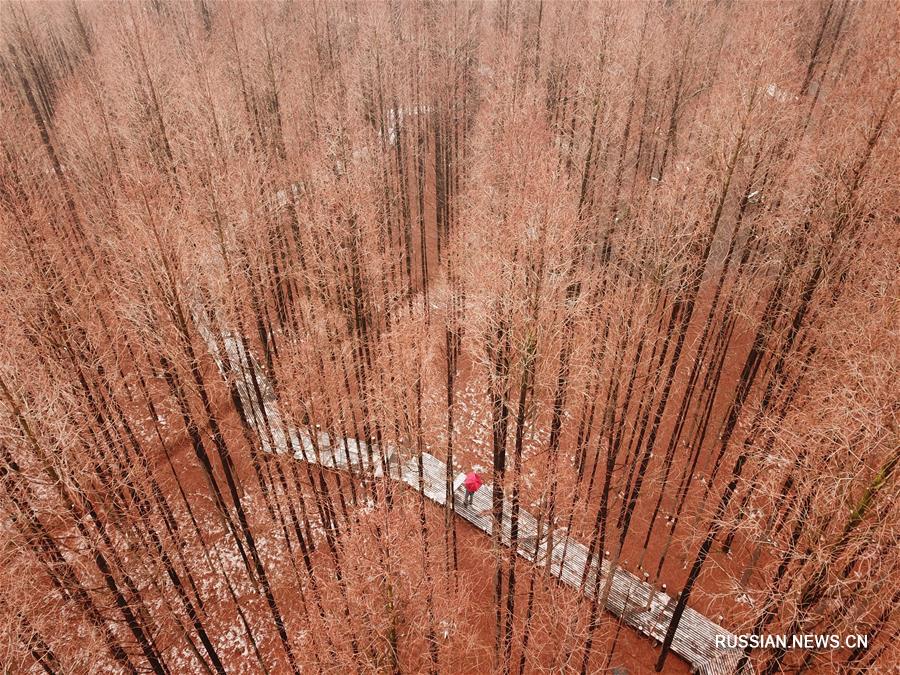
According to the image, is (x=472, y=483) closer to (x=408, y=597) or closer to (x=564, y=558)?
(x=564, y=558)

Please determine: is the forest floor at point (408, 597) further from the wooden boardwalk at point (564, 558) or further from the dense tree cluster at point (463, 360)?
the wooden boardwalk at point (564, 558)

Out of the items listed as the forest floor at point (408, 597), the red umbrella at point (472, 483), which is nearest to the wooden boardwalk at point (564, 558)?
the red umbrella at point (472, 483)

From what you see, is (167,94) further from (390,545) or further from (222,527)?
(390,545)

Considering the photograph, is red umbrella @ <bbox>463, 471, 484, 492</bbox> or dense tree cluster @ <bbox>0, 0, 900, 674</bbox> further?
red umbrella @ <bbox>463, 471, 484, 492</bbox>

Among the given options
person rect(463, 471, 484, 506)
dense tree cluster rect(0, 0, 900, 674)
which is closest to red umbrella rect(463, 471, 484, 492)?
person rect(463, 471, 484, 506)

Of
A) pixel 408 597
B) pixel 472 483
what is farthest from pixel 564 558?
pixel 408 597

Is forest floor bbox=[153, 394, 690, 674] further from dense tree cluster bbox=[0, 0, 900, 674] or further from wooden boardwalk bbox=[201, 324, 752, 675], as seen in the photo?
wooden boardwalk bbox=[201, 324, 752, 675]
